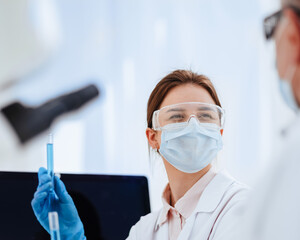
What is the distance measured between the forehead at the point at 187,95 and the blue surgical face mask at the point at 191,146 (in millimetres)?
99

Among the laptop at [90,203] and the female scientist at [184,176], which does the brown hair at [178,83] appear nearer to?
the female scientist at [184,176]

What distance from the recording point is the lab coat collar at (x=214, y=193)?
1215mm

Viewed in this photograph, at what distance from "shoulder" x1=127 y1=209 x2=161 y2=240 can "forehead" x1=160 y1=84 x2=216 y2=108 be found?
414 millimetres

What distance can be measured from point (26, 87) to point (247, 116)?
1251mm

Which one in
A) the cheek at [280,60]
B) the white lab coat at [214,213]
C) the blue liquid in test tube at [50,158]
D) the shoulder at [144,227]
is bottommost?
the shoulder at [144,227]

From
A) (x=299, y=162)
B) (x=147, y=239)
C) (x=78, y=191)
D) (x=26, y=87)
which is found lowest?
(x=147, y=239)

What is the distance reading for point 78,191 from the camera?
53.0 inches

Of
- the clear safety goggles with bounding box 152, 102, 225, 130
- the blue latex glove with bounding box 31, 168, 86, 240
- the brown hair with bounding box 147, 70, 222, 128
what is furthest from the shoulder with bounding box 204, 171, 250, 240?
the blue latex glove with bounding box 31, 168, 86, 240

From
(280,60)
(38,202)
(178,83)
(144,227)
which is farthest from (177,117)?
(280,60)

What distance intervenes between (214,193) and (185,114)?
0.28m

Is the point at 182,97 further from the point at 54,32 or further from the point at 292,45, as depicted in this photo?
the point at 54,32

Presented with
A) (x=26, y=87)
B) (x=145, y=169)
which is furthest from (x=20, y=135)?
(x=145, y=169)

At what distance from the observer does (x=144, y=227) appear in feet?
4.51

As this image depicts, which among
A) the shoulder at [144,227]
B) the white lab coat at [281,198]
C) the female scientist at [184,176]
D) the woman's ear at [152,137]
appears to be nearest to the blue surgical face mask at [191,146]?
the female scientist at [184,176]
